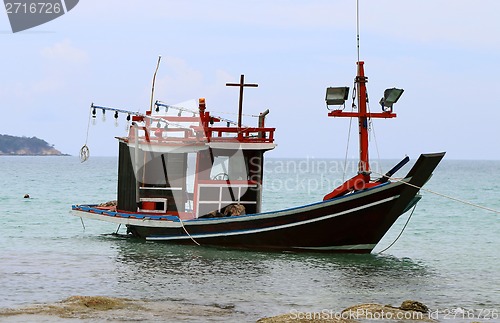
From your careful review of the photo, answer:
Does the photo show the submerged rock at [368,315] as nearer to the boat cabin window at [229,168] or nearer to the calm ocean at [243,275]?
the calm ocean at [243,275]

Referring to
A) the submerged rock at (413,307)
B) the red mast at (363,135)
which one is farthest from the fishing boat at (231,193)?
the submerged rock at (413,307)

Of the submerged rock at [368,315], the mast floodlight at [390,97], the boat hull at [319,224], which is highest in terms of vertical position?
the mast floodlight at [390,97]

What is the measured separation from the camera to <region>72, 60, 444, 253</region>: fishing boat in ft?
67.8

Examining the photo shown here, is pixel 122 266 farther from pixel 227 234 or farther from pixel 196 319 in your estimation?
pixel 196 319

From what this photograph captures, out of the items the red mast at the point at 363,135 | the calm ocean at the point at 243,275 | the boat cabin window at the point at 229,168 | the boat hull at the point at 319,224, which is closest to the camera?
the calm ocean at the point at 243,275

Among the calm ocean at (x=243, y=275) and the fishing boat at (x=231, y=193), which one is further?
the fishing boat at (x=231, y=193)

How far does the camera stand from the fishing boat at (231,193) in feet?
67.8

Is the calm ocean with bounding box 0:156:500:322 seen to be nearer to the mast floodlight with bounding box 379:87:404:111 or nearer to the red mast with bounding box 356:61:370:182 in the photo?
the red mast with bounding box 356:61:370:182

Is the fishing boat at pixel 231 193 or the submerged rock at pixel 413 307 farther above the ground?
the fishing boat at pixel 231 193

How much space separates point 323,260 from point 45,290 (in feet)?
24.1

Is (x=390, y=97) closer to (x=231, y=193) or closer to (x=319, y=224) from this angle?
(x=319, y=224)

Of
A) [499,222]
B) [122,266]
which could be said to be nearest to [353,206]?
[122,266]

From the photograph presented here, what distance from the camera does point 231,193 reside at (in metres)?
23.3

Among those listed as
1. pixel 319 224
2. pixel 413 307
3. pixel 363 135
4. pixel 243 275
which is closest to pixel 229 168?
pixel 319 224
